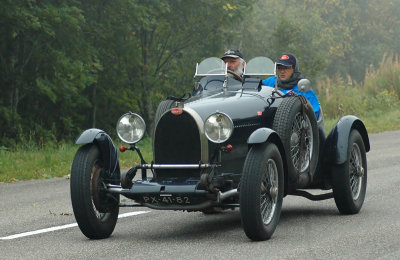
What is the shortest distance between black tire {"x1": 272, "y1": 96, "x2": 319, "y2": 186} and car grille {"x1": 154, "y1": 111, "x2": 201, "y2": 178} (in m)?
0.94

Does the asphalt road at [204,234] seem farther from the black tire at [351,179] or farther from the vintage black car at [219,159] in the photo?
the vintage black car at [219,159]

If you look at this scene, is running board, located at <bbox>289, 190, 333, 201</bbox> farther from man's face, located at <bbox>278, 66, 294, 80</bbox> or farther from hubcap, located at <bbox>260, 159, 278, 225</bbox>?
man's face, located at <bbox>278, 66, 294, 80</bbox>

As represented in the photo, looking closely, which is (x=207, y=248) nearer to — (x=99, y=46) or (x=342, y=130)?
(x=342, y=130)

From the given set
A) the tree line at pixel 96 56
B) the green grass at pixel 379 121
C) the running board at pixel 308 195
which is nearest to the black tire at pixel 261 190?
the running board at pixel 308 195

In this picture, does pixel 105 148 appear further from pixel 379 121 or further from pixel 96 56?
pixel 379 121

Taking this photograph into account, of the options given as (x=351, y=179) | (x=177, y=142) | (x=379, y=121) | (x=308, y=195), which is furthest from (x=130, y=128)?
(x=379, y=121)

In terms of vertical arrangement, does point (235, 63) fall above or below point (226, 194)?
above

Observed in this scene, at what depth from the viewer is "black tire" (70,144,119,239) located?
7625mm

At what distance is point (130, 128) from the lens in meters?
8.18

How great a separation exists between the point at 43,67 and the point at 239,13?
7.76 m

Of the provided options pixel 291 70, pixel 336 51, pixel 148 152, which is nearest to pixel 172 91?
pixel 148 152

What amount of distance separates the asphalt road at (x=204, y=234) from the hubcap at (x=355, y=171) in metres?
0.27

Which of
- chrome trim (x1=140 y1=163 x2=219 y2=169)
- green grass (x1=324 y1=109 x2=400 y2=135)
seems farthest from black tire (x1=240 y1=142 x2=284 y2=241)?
green grass (x1=324 y1=109 x2=400 y2=135)

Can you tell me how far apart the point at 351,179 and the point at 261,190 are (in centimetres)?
211
